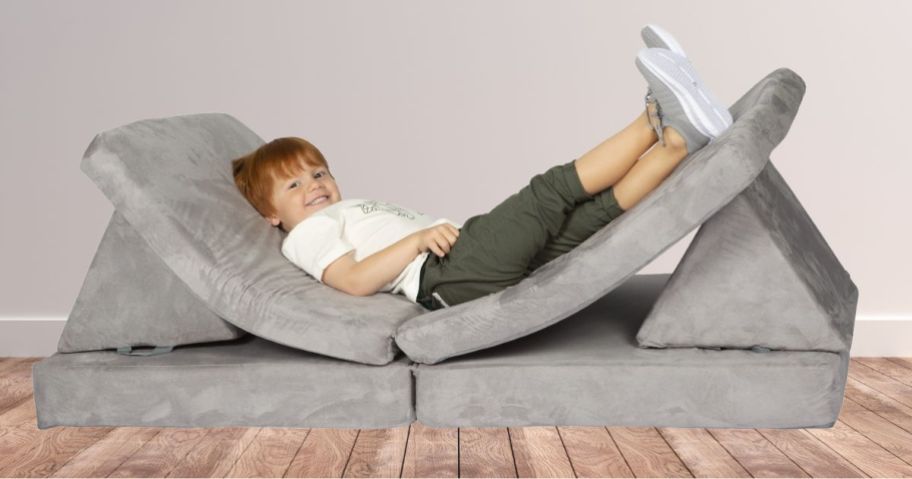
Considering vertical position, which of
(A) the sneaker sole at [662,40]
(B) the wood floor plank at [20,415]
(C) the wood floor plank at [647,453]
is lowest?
(B) the wood floor plank at [20,415]

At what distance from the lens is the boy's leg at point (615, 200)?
2.44 meters

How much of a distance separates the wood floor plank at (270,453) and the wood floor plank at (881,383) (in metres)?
1.77

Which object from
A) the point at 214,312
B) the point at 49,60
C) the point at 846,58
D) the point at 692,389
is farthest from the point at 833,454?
the point at 49,60

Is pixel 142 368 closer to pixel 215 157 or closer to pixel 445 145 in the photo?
pixel 215 157

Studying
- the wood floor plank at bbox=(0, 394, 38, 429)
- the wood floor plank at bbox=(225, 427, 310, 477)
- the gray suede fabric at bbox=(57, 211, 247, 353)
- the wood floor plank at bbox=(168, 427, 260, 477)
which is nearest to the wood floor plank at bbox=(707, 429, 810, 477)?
the wood floor plank at bbox=(225, 427, 310, 477)

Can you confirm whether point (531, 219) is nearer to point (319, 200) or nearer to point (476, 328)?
point (476, 328)

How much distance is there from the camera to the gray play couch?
234cm

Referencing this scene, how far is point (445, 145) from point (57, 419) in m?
2.00

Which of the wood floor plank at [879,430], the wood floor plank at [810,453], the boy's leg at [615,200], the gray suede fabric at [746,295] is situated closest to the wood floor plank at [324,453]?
the boy's leg at [615,200]

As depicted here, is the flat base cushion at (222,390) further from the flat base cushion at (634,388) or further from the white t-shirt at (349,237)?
the white t-shirt at (349,237)

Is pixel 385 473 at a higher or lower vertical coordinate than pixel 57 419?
higher

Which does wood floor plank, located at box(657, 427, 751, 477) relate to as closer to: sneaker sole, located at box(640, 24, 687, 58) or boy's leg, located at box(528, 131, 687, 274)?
boy's leg, located at box(528, 131, 687, 274)

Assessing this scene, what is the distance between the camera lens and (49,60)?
417 cm

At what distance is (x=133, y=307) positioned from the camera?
2.60 metres
